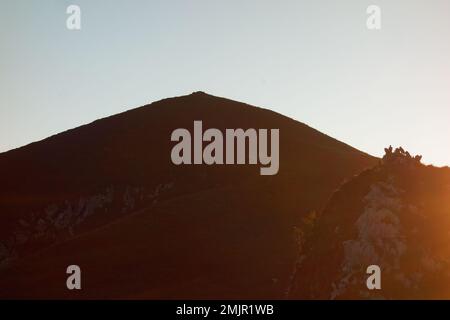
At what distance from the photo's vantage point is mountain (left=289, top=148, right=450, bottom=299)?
3834 cm

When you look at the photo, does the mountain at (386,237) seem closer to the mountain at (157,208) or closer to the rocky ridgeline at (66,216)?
the mountain at (157,208)

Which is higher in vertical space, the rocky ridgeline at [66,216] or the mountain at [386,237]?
the rocky ridgeline at [66,216]

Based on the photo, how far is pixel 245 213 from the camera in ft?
332

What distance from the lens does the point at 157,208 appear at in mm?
105000

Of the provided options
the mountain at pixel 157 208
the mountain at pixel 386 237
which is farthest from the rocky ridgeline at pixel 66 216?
the mountain at pixel 386 237

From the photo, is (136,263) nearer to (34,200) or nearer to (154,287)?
(154,287)

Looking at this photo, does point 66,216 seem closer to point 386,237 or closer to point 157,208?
point 157,208

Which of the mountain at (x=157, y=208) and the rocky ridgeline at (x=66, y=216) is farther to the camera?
the rocky ridgeline at (x=66, y=216)

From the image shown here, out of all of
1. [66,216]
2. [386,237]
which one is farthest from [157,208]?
[386,237]

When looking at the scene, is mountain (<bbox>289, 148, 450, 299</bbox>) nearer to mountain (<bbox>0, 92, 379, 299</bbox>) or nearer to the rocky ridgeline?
mountain (<bbox>0, 92, 379, 299</bbox>)

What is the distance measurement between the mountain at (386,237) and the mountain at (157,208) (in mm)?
9634

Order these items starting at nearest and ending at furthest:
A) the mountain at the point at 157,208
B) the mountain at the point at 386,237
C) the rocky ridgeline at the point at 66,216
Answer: the mountain at the point at 386,237
the mountain at the point at 157,208
the rocky ridgeline at the point at 66,216

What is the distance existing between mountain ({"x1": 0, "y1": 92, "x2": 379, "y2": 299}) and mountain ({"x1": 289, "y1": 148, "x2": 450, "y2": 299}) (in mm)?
9634

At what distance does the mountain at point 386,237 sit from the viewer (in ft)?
126
